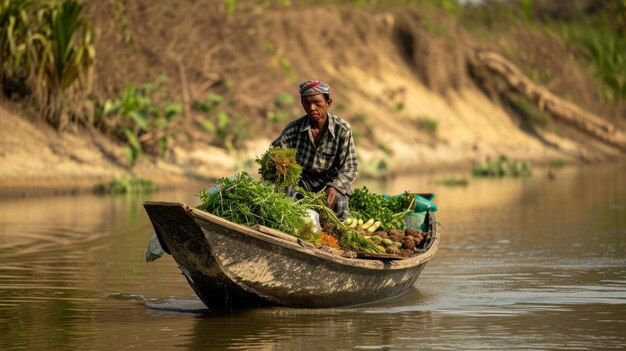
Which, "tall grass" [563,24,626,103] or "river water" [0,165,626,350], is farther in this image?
"tall grass" [563,24,626,103]

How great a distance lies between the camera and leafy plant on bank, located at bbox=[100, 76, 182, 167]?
23016mm

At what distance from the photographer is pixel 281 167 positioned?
945 centimetres

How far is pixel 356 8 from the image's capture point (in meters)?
34.9

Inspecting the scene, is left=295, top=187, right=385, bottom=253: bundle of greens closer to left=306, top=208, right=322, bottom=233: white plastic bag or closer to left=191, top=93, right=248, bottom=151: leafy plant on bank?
left=306, top=208, right=322, bottom=233: white plastic bag

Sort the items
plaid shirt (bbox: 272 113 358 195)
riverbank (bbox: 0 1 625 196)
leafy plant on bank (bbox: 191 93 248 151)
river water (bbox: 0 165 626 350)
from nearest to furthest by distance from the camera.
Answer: river water (bbox: 0 165 626 350) → plaid shirt (bbox: 272 113 358 195) → riverbank (bbox: 0 1 625 196) → leafy plant on bank (bbox: 191 93 248 151)

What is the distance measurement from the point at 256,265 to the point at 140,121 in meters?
15.1

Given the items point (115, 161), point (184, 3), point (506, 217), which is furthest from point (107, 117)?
point (506, 217)

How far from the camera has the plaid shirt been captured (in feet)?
33.3

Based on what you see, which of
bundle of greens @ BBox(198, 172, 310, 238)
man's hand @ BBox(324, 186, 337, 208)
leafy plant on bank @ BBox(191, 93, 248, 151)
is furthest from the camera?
leafy plant on bank @ BBox(191, 93, 248, 151)

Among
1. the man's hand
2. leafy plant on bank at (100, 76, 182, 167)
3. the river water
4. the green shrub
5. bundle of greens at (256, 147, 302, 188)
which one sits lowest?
the river water

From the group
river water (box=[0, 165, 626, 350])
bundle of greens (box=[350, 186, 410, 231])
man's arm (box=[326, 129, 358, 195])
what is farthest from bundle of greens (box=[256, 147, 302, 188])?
bundle of greens (box=[350, 186, 410, 231])

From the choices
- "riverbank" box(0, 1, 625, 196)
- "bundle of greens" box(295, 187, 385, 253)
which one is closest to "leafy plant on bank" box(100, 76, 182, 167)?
"riverbank" box(0, 1, 625, 196)

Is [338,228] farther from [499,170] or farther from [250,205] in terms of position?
[499,170]

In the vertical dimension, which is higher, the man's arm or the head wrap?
the head wrap
